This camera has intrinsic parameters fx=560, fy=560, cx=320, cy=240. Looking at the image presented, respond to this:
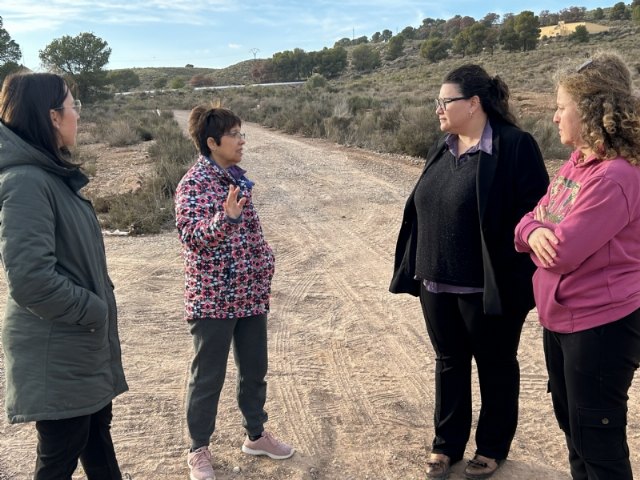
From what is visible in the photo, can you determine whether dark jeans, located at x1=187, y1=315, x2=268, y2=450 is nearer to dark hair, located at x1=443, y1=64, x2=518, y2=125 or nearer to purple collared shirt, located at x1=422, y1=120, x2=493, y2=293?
purple collared shirt, located at x1=422, y1=120, x2=493, y2=293

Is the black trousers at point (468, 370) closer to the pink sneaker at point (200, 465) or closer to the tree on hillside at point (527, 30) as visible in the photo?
the pink sneaker at point (200, 465)

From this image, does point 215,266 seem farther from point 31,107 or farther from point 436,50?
point 436,50

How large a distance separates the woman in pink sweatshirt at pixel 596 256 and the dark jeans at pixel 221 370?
1537mm

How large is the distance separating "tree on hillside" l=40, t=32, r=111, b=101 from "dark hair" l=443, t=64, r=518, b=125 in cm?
4401

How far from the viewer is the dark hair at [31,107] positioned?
2213 millimetres

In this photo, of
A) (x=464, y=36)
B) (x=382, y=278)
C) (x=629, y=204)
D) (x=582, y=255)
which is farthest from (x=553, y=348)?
(x=464, y=36)

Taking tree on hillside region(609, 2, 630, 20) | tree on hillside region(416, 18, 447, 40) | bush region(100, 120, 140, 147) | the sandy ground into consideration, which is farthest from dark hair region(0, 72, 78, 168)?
tree on hillside region(416, 18, 447, 40)

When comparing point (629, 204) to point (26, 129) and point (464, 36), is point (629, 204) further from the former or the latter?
point (464, 36)

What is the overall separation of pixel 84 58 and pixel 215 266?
152 ft

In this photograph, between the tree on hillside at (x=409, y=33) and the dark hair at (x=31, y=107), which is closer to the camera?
the dark hair at (x=31, y=107)

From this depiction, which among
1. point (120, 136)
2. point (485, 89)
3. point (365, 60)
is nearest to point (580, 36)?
point (365, 60)

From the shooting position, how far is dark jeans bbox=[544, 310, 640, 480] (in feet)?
7.11

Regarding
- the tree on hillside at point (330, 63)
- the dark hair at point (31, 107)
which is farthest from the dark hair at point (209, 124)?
the tree on hillside at point (330, 63)

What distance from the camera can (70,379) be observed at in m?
2.29
